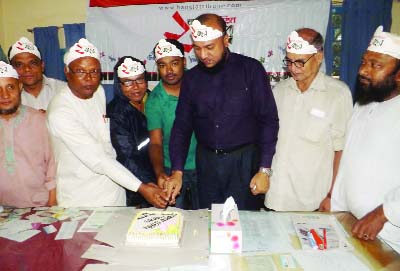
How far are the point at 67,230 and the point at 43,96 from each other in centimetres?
214

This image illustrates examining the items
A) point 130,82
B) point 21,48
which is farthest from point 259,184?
point 21,48

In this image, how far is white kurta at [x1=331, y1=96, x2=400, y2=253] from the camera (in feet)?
6.08

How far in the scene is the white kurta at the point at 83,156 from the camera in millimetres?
2162

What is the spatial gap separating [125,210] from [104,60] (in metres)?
3.43

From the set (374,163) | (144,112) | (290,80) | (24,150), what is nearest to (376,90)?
(374,163)

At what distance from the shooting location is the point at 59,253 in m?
1.55

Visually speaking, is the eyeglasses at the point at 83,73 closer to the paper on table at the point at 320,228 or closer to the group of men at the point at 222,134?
the group of men at the point at 222,134

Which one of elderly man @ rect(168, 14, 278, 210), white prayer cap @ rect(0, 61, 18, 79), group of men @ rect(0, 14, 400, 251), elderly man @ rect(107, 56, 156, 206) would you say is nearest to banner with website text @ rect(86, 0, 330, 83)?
elderly man @ rect(107, 56, 156, 206)

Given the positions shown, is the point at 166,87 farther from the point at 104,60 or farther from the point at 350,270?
the point at 104,60

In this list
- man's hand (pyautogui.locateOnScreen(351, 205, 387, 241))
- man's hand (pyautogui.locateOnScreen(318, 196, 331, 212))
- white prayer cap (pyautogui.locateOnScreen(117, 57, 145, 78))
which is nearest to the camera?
man's hand (pyautogui.locateOnScreen(351, 205, 387, 241))

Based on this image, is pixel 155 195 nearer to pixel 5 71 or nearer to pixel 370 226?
pixel 370 226

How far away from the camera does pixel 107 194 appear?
2332 mm

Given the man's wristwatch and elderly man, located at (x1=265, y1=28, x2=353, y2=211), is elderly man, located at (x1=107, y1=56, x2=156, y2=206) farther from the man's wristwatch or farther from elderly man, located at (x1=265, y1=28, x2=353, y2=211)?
elderly man, located at (x1=265, y1=28, x2=353, y2=211)

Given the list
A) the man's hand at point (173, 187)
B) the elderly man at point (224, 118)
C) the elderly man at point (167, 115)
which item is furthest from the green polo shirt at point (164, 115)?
the man's hand at point (173, 187)
